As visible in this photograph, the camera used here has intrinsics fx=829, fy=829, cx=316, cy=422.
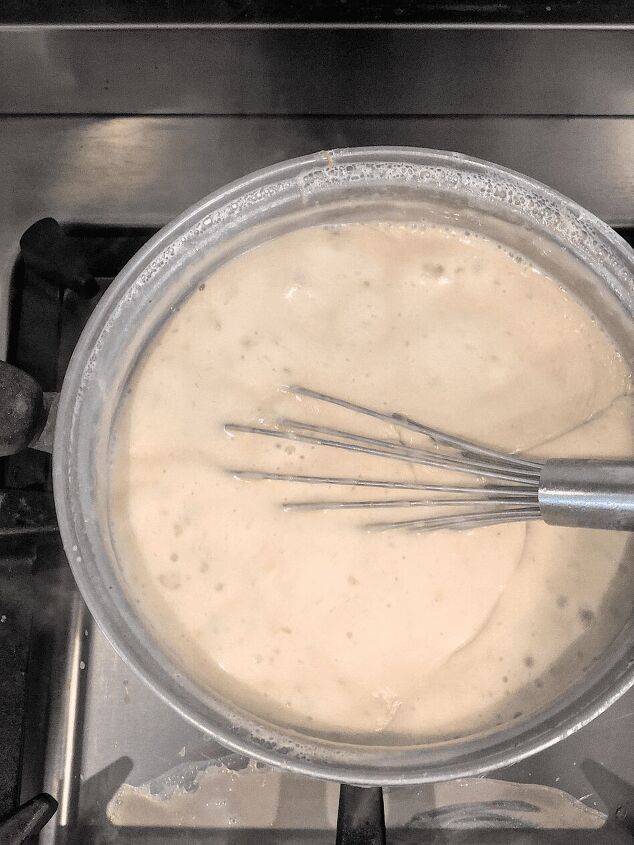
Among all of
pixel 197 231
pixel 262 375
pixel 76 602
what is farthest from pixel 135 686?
pixel 197 231

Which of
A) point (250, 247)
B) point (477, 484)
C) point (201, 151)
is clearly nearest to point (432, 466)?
point (477, 484)

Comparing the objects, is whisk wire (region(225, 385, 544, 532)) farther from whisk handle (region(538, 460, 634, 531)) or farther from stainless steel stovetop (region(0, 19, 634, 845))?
stainless steel stovetop (region(0, 19, 634, 845))

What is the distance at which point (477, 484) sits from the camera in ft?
2.28

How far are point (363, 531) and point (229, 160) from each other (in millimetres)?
389

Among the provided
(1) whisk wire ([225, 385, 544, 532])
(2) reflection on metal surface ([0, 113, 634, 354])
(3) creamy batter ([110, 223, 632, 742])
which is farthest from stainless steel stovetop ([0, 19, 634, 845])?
(1) whisk wire ([225, 385, 544, 532])

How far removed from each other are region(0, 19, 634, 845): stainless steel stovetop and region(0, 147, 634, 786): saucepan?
8 cm

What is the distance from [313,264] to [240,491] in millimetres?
218

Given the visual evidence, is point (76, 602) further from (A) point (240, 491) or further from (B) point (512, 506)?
(B) point (512, 506)

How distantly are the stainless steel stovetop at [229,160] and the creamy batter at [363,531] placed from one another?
0.12 meters

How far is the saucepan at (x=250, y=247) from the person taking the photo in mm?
650

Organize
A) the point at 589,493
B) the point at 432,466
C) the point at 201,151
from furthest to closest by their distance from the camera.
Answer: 1. the point at 201,151
2. the point at 432,466
3. the point at 589,493

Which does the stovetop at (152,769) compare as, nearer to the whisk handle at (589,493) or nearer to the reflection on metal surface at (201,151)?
the reflection on metal surface at (201,151)

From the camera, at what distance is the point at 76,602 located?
79 cm

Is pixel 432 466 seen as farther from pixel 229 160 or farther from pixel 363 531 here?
pixel 229 160
